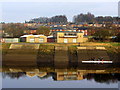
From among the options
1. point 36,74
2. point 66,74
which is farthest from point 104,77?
point 36,74

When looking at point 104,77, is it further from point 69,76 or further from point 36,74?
point 36,74

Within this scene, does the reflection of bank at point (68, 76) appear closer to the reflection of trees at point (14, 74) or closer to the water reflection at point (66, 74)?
the water reflection at point (66, 74)

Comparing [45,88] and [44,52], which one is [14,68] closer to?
[44,52]

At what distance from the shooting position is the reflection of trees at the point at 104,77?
16.1 metres

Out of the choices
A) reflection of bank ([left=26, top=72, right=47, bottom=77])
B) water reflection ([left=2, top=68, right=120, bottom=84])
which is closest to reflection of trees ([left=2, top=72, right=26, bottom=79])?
water reflection ([left=2, top=68, right=120, bottom=84])

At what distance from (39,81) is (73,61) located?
7.72 metres

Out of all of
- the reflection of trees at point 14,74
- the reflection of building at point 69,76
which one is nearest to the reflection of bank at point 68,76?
the reflection of building at point 69,76

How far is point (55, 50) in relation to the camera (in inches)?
969

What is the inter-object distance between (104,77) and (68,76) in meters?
2.28

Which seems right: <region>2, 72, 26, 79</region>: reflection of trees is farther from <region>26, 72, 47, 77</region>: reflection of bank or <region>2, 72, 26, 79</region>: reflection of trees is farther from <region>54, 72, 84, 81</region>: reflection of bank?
<region>54, 72, 84, 81</region>: reflection of bank

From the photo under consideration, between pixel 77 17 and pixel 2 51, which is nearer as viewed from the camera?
pixel 2 51

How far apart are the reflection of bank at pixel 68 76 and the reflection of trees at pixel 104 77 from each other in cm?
52

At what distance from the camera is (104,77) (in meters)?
17.1

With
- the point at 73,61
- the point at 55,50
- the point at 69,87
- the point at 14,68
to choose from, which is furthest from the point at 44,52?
the point at 69,87
